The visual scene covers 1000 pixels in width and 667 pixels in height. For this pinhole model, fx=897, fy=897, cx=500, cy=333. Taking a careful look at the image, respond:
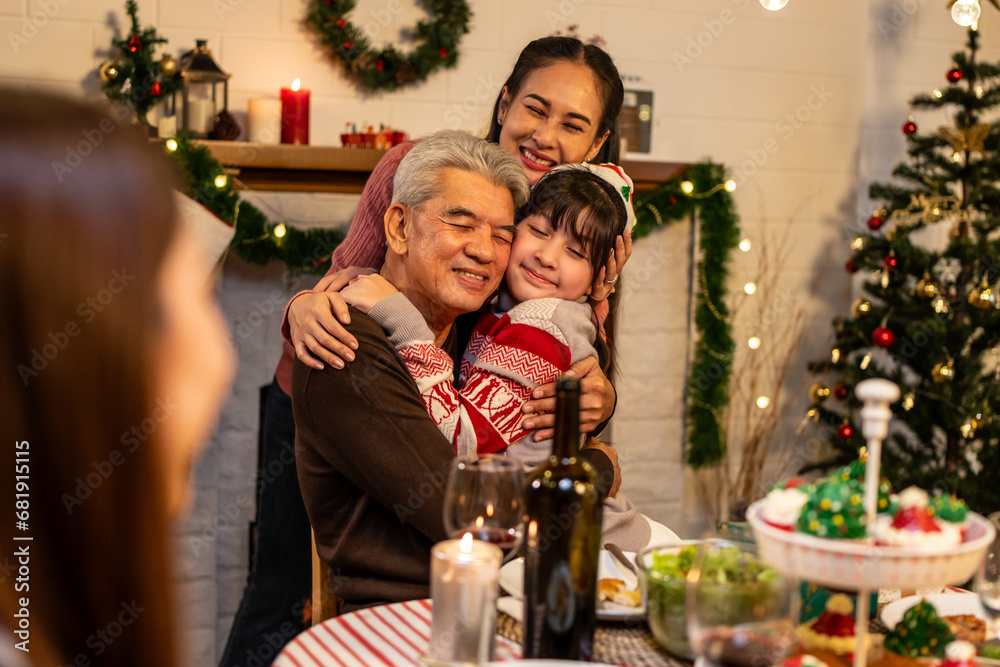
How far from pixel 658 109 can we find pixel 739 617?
9.71ft

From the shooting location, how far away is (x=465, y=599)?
0.95m

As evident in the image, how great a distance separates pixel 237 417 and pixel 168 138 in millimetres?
961

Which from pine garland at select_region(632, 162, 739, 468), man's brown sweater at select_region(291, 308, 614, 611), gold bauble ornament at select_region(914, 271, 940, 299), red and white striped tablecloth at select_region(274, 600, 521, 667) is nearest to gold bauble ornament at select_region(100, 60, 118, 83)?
man's brown sweater at select_region(291, 308, 614, 611)

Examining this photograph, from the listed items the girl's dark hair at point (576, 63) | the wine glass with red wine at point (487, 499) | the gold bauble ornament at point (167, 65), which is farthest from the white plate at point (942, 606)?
the gold bauble ornament at point (167, 65)

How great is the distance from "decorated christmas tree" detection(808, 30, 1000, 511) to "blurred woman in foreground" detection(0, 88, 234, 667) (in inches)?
116

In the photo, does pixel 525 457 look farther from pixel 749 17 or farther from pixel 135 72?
pixel 749 17

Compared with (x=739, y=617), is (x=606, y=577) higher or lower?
lower

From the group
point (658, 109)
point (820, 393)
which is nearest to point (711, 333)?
point (820, 393)

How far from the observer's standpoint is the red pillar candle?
9.70ft

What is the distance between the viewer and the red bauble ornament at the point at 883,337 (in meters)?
3.16

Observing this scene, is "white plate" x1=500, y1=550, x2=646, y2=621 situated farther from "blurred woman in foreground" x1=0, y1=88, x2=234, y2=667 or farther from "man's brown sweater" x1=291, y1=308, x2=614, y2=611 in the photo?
"blurred woman in foreground" x1=0, y1=88, x2=234, y2=667

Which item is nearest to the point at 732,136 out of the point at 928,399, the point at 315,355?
the point at 928,399

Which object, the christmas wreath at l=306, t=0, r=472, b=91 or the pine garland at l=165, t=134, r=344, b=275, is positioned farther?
the christmas wreath at l=306, t=0, r=472, b=91

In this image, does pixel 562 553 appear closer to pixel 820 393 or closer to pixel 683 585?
pixel 683 585
